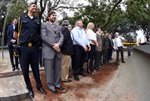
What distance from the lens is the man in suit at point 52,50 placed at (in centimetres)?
549

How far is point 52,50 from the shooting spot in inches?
218

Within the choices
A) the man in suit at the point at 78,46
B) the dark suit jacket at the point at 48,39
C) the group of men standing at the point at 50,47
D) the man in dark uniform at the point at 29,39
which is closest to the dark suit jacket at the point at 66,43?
the group of men standing at the point at 50,47

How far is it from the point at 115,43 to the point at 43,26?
6823 mm

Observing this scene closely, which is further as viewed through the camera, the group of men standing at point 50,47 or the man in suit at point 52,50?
the man in suit at point 52,50

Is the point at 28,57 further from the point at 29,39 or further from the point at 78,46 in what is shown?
the point at 78,46

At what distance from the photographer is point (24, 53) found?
5.07m

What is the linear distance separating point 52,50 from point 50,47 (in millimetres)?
80

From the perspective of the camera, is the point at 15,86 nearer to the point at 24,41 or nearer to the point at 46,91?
the point at 46,91

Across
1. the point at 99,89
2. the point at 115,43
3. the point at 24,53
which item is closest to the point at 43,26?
the point at 24,53

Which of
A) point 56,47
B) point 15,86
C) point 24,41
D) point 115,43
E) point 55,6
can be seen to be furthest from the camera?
point 55,6

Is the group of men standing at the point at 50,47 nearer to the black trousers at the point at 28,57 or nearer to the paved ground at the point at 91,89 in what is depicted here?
the black trousers at the point at 28,57

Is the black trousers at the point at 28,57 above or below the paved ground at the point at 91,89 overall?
above

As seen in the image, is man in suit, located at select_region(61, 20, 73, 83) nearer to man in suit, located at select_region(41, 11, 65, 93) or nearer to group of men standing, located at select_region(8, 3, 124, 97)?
group of men standing, located at select_region(8, 3, 124, 97)

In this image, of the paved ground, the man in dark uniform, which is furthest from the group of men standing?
the paved ground
